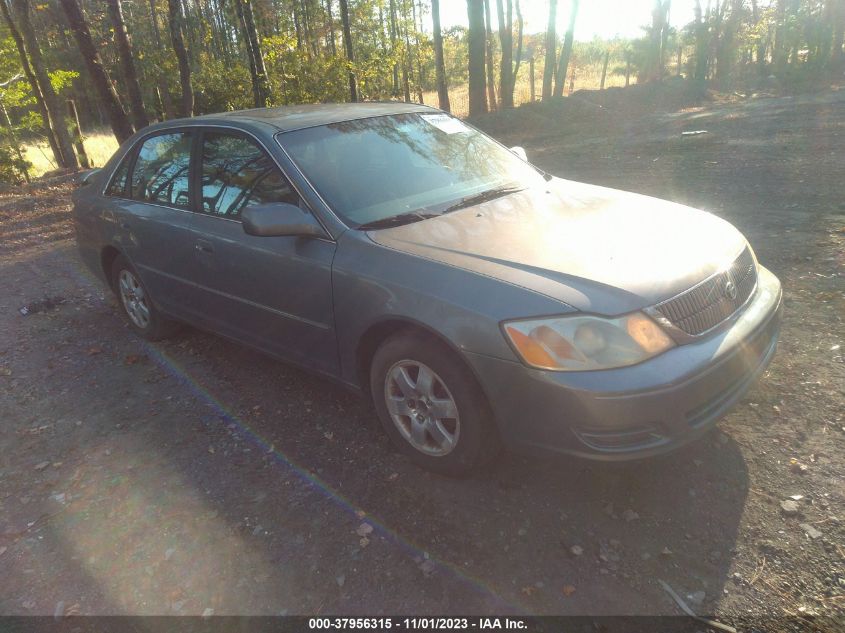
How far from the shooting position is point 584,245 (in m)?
2.79

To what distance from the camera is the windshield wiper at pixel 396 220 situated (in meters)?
3.08

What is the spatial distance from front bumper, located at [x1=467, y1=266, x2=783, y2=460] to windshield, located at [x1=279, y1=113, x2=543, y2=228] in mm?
1183

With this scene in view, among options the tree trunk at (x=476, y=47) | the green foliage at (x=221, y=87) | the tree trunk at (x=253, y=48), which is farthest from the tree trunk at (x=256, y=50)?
the tree trunk at (x=476, y=47)

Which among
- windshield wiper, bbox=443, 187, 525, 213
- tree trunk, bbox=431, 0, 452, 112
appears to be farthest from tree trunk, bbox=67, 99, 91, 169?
windshield wiper, bbox=443, 187, 525, 213

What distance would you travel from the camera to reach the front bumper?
2318 mm

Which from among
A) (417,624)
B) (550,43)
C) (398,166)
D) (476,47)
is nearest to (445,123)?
(398,166)

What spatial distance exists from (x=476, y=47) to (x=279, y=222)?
19.5m

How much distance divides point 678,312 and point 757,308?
2.13ft

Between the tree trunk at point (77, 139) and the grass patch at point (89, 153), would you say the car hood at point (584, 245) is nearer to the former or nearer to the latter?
the tree trunk at point (77, 139)

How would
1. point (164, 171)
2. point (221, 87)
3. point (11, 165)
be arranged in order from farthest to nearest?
1. point (221, 87)
2. point (11, 165)
3. point (164, 171)

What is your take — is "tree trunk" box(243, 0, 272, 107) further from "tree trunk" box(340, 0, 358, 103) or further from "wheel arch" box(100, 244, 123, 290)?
"wheel arch" box(100, 244, 123, 290)

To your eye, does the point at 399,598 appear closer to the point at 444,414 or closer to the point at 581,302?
the point at 444,414

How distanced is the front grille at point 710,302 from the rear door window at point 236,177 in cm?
196

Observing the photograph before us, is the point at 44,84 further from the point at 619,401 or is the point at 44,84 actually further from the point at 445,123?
the point at 619,401
